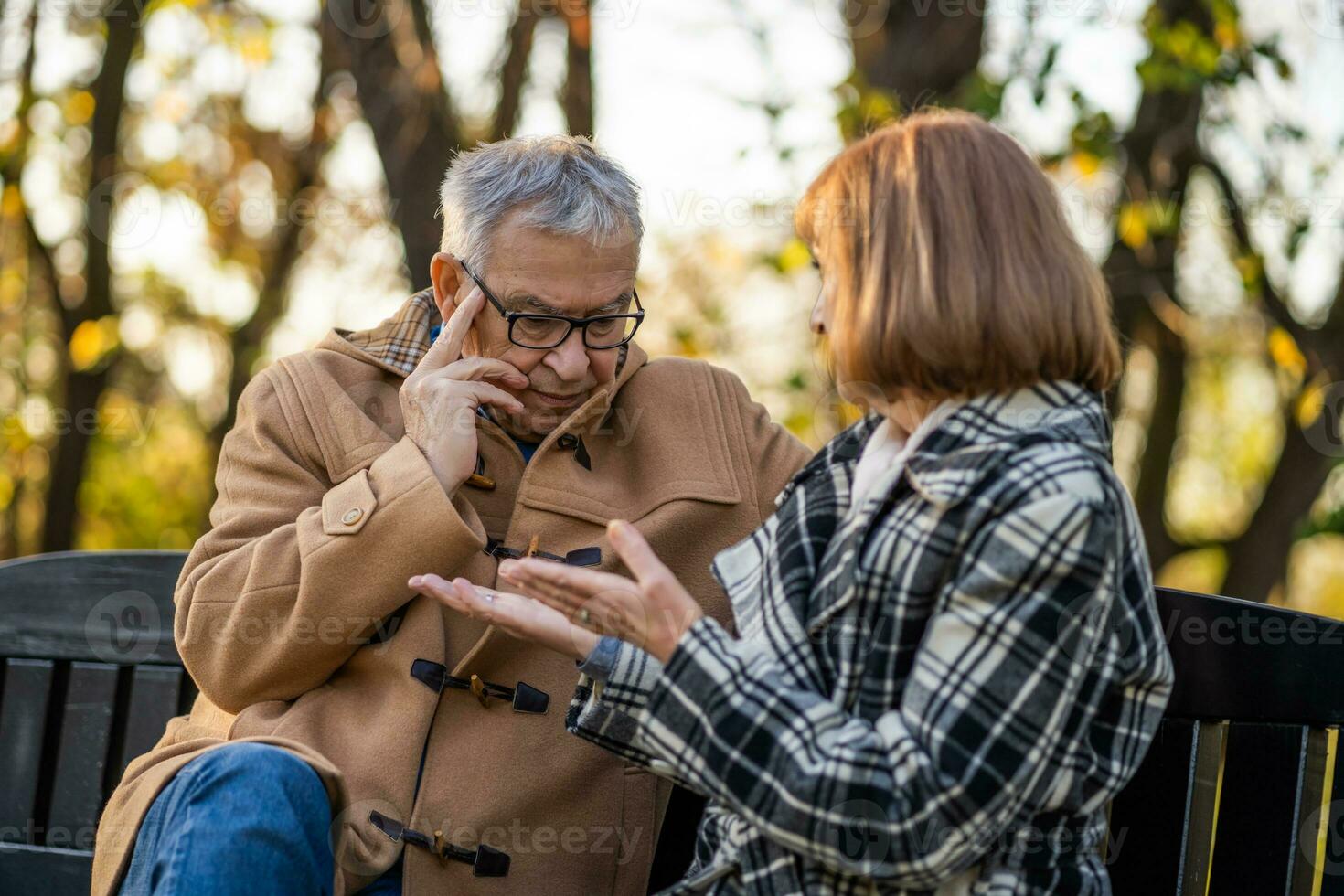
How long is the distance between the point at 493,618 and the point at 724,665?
408mm

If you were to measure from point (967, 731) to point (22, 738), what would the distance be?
2482 mm

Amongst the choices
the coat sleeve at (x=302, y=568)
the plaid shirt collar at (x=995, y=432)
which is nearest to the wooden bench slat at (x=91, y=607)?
the coat sleeve at (x=302, y=568)

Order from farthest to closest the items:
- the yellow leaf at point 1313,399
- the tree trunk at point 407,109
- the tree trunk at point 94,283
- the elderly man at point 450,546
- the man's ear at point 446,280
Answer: the tree trunk at point 94,283, the yellow leaf at point 1313,399, the tree trunk at point 407,109, the man's ear at point 446,280, the elderly man at point 450,546

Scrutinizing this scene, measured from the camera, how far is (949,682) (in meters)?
1.80

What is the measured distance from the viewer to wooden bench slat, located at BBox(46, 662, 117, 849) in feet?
10.7

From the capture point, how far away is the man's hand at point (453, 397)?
261 cm

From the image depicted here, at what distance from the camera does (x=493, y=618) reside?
2135mm

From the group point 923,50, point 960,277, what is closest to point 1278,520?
point 923,50

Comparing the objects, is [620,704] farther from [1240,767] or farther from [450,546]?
[1240,767]

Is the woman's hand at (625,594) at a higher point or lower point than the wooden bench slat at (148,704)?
higher

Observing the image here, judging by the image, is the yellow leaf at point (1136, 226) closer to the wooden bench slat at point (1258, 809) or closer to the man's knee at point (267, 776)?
the wooden bench slat at point (1258, 809)

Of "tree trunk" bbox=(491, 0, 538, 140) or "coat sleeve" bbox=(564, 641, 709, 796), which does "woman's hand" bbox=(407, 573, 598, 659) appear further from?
"tree trunk" bbox=(491, 0, 538, 140)

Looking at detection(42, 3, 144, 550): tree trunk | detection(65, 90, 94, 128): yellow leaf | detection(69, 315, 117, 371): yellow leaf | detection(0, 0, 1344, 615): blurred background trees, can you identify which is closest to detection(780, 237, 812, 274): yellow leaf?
detection(0, 0, 1344, 615): blurred background trees

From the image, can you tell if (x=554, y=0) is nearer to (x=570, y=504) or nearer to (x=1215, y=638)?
(x=570, y=504)
